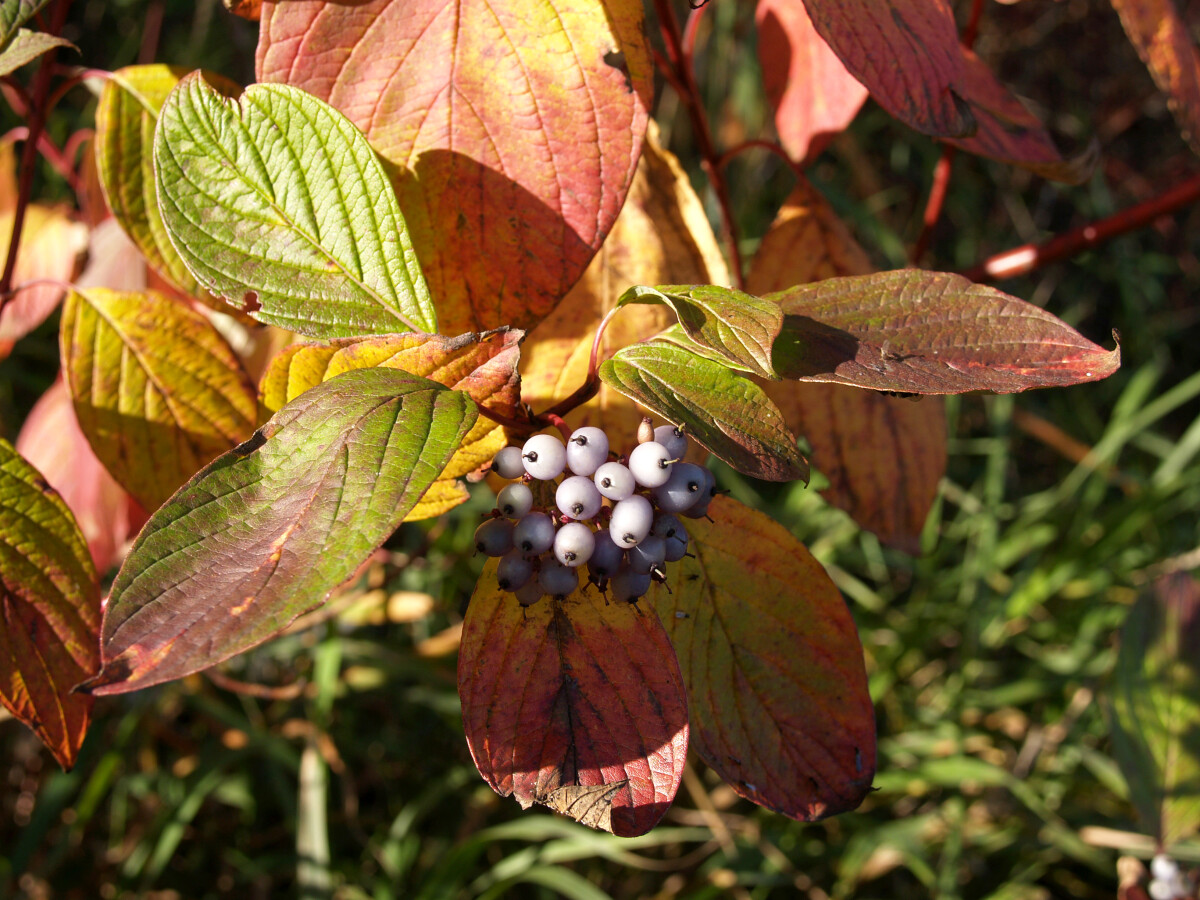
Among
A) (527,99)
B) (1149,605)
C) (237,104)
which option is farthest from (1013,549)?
(237,104)

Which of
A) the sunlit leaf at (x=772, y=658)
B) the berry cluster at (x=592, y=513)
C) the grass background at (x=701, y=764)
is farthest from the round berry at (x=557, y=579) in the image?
the grass background at (x=701, y=764)

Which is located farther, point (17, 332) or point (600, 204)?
point (17, 332)

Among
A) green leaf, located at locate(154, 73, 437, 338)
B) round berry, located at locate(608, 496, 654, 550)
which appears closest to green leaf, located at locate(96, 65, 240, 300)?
green leaf, located at locate(154, 73, 437, 338)

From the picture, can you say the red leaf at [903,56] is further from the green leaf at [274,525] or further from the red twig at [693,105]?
the green leaf at [274,525]

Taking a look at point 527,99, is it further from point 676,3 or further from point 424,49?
point 676,3

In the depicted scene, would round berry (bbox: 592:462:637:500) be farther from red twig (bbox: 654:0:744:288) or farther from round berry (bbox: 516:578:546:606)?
red twig (bbox: 654:0:744:288)

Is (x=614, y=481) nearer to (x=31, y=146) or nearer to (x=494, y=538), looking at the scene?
(x=494, y=538)
